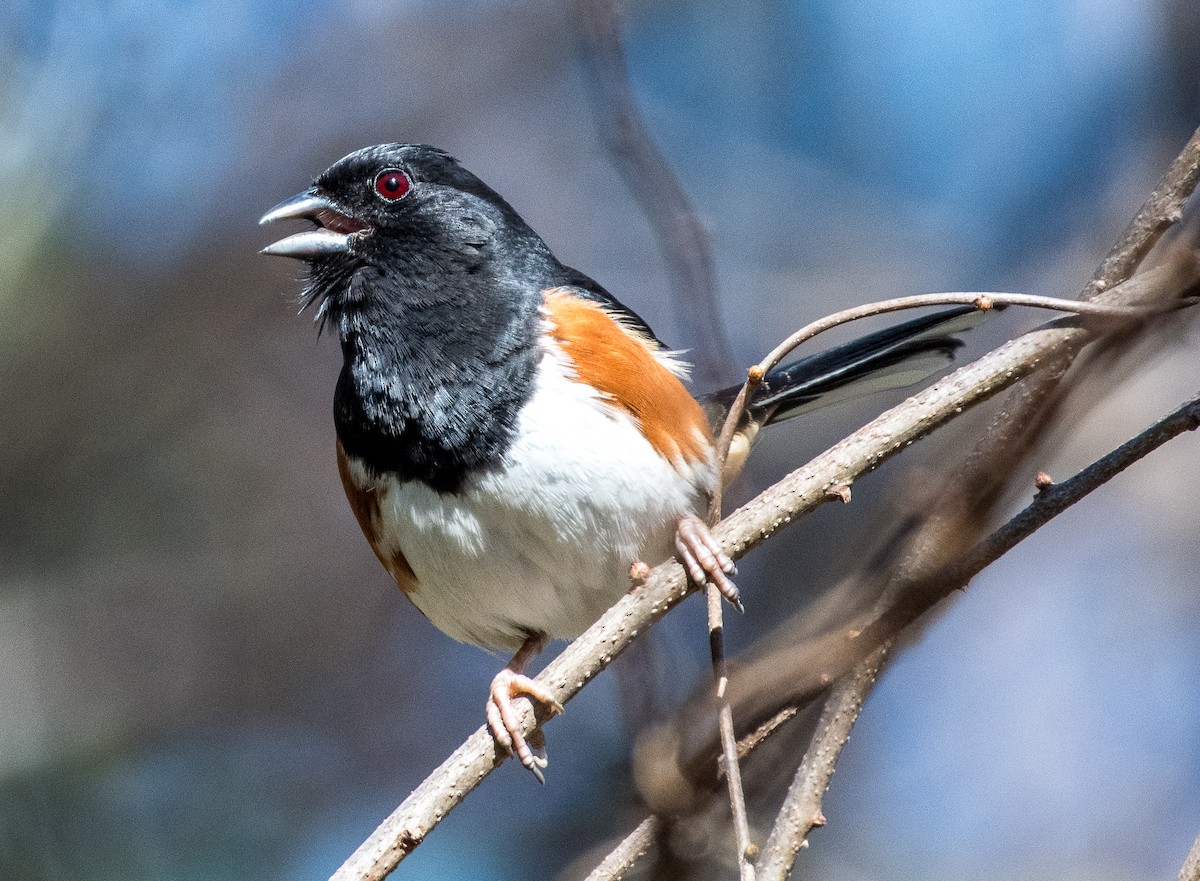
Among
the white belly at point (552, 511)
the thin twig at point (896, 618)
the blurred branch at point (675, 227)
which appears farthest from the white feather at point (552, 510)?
the thin twig at point (896, 618)

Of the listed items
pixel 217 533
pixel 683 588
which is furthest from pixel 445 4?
pixel 683 588

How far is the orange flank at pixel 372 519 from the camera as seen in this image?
9.70 feet

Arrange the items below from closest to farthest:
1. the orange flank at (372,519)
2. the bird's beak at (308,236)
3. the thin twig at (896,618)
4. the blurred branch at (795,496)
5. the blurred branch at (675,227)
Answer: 1. the thin twig at (896,618)
2. the blurred branch at (795,496)
3. the blurred branch at (675,227)
4. the orange flank at (372,519)
5. the bird's beak at (308,236)

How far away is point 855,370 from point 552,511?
36.7 inches

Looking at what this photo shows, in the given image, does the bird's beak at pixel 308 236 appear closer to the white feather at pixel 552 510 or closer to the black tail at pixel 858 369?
the white feather at pixel 552 510

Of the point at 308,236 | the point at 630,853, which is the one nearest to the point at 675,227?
the point at 308,236

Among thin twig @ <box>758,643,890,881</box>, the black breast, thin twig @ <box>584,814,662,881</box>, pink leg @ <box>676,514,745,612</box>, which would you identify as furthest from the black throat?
thin twig @ <box>758,643,890,881</box>

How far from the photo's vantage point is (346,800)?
17.2 feet

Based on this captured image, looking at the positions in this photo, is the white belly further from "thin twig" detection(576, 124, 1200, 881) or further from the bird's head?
"thin twig" detection(576, 124, 1200, 881)

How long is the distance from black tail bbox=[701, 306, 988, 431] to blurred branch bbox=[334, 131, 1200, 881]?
108cm

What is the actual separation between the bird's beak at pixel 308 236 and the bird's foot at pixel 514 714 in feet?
3.60

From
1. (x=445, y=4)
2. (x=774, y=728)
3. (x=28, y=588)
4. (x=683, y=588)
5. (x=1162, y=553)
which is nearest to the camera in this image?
(x=774, y=728)

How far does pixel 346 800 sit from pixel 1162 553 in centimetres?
329

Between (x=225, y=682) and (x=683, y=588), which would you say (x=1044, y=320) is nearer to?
(x=683, y=588)
